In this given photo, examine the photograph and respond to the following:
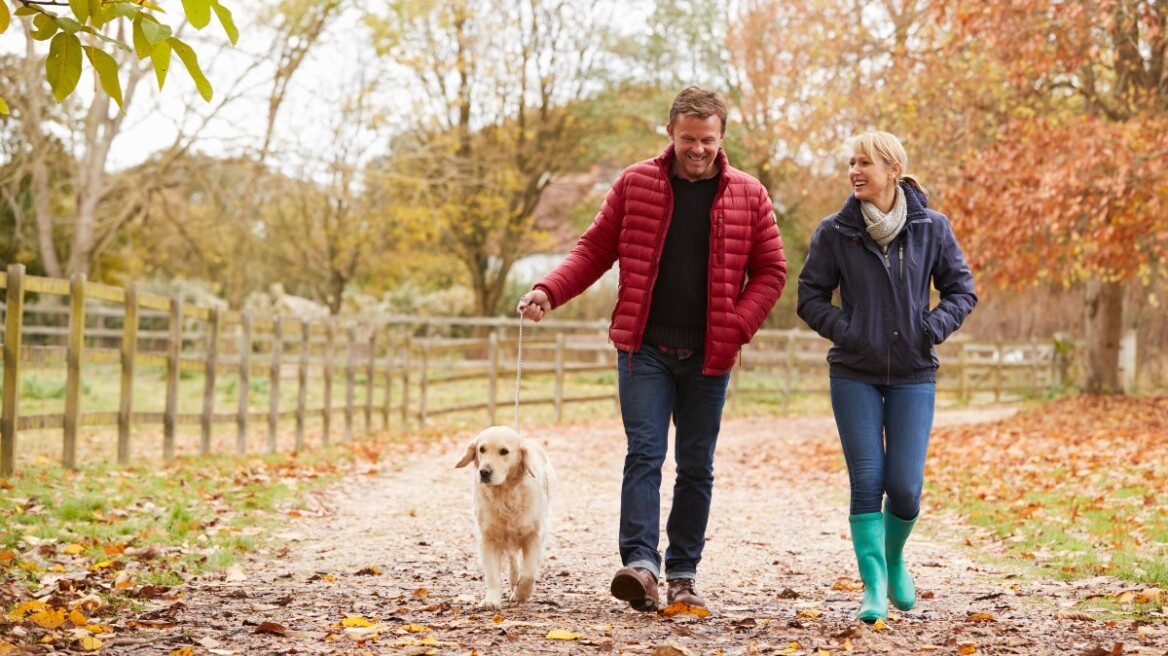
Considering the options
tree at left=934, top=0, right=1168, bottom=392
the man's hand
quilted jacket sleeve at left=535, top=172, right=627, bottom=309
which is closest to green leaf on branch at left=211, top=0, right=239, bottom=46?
the man's hand

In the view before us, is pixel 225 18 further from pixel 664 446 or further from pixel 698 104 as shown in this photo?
pixel 664 446

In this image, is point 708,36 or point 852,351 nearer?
point 852,351

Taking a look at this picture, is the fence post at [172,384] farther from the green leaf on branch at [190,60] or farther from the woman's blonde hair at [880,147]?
the woman's blonde hair at [880,147]

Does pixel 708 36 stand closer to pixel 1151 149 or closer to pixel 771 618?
pixel 1151 149

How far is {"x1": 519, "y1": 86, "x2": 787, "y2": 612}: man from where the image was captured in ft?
15.4

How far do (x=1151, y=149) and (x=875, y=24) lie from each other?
26.8ft

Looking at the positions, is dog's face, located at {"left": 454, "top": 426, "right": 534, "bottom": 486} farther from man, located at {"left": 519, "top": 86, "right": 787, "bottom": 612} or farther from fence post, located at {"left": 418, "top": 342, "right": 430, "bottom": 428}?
fence post, located at {"left": 418, "top": 342, "right": 430, "bottom": 428}

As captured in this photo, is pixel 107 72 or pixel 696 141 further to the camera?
pixel 696 141

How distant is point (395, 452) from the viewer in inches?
504

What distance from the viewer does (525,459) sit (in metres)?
4.93

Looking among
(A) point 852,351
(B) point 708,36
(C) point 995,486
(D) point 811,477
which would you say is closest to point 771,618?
(A) point 852,351

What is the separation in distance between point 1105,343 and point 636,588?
55.9 ft

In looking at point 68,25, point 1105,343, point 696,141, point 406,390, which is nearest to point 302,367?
point 406,390

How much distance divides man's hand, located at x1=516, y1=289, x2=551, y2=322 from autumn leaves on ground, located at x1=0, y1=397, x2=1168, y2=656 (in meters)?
1.17
